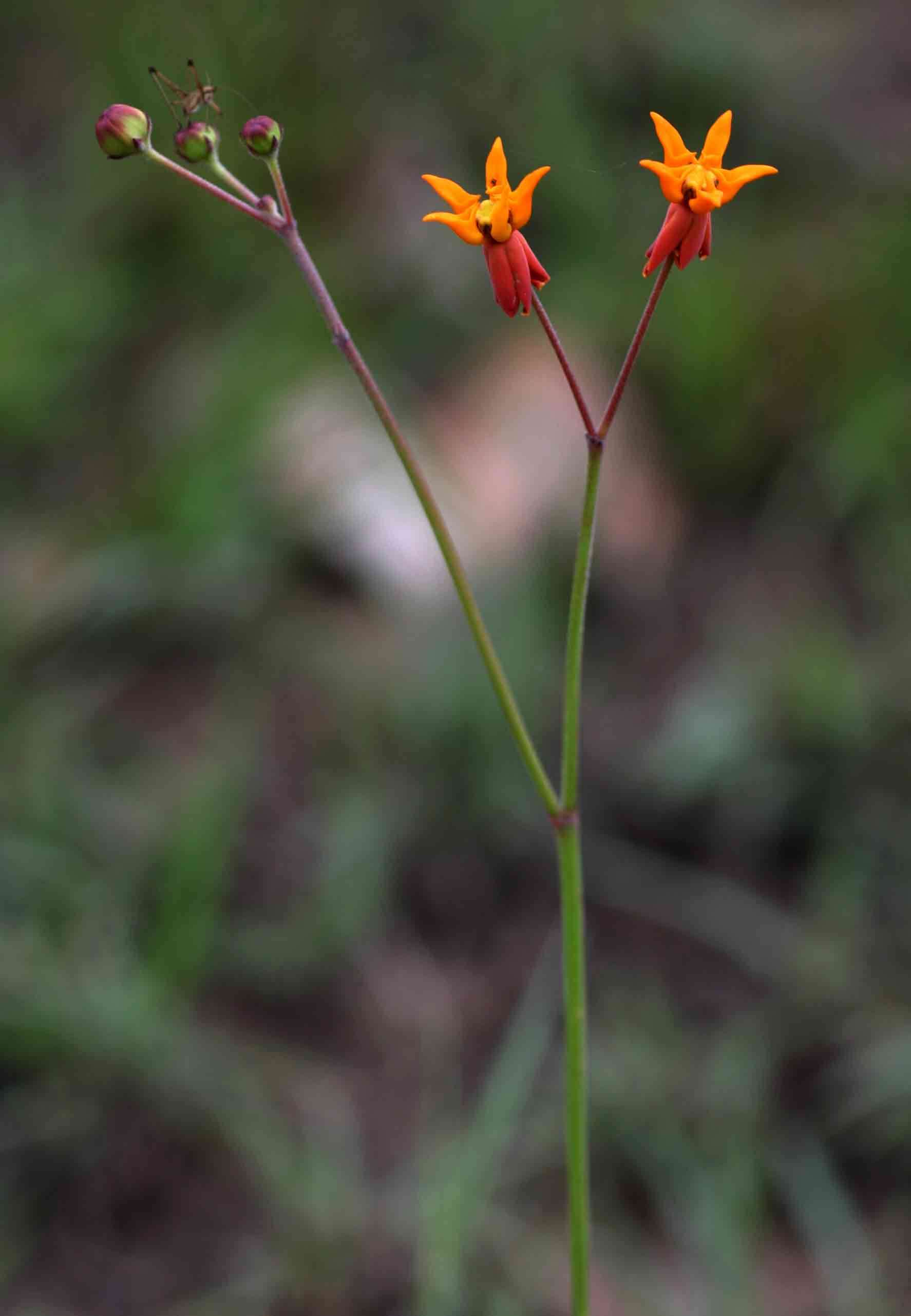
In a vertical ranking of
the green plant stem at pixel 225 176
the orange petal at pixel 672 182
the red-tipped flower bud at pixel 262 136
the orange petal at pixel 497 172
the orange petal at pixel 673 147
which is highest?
the orange petal at pixel 673 147

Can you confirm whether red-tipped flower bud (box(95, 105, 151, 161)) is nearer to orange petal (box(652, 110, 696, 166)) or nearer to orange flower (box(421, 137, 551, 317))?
orange flower (box(421, 137, 551, 317))

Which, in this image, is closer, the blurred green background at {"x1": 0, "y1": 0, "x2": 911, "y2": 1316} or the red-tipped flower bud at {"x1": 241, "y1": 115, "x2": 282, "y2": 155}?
the red-tipped flower bud at {"x1": 241, "y1": 115, "x2": 282, "y2": 155}

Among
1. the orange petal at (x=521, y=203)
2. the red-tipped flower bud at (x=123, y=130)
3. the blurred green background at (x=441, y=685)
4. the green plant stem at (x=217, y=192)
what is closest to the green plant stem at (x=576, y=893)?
the orange petal at (x=521, y=203)

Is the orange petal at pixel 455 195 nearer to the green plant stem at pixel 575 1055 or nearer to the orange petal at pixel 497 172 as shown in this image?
the orange petal at pixel 497 172

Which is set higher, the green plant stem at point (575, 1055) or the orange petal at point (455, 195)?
the orange petal at point (455, 195)

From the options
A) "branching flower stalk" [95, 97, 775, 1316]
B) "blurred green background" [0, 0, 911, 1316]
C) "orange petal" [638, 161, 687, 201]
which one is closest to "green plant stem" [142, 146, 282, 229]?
"branching flower stalk" [95, 97, 775, 1316]
